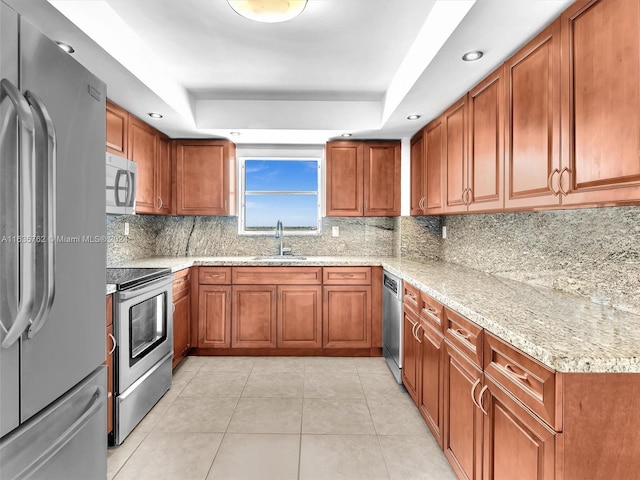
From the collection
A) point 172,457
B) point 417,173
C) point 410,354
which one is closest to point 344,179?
point 417,173

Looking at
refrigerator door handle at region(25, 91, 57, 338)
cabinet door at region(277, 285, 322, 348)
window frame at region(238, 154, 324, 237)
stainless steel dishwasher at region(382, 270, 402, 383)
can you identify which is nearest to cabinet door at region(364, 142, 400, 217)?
window frame at region(238, 154, 324, 237)

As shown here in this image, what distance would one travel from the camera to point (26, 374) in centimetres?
100

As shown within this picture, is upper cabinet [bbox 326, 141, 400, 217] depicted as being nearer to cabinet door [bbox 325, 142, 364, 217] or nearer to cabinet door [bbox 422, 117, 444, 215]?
cabinet door [bbox 325, 142, 364, 217]

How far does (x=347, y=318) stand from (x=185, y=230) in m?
2.03

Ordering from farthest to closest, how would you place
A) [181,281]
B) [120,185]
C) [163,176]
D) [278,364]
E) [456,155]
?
[163,176], [278,364], [181,281], [456,155], [120,185]

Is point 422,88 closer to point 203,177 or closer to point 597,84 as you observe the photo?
point 597,84

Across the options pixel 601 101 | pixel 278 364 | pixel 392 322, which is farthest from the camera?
pixel 278 364

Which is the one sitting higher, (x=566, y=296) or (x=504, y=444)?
(x=566, y=296)

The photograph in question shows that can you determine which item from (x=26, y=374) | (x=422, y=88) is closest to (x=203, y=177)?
(x=422, y=88)

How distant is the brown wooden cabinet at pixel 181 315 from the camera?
3.04 m

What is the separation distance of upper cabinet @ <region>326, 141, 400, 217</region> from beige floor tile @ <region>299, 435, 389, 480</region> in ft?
7.09

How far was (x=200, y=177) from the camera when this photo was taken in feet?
12.1

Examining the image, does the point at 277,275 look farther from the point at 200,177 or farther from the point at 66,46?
the point at 66,46

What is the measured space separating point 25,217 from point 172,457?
1.57 m
